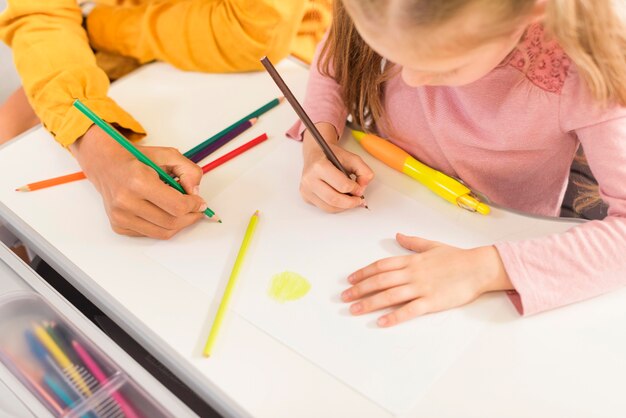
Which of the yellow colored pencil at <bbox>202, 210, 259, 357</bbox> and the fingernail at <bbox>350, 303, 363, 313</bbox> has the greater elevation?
the yellow colored pencil at <bbox>202, 210, 259, 357</bbox>

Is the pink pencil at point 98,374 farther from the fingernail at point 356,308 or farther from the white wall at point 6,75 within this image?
the white wall at point 6,75

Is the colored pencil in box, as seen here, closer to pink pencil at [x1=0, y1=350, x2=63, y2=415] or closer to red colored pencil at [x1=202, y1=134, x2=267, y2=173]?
red colored pencil at [x1=202, y1=134, x2=267, y2=173]

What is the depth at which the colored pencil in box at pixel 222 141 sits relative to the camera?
827 millimetres

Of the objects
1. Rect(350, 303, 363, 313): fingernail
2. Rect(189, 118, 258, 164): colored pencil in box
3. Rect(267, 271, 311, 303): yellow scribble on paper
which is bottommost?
Rect(350, 303, 363, 313): fingernail

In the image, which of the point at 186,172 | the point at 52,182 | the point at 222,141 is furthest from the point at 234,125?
the point at 52,182

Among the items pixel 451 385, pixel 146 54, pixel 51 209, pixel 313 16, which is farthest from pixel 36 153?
pixel 451 385

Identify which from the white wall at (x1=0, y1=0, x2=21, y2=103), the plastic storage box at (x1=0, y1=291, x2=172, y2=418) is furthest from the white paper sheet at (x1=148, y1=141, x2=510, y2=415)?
the white wall at (x1=0, y1=0, x2=21, y2=103)

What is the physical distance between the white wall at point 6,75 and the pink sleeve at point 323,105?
73 cm

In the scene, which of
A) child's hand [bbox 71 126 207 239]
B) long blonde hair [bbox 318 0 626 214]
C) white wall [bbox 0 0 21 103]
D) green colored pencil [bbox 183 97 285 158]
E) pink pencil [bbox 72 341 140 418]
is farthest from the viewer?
white wall [bbox 0 0 21 103]

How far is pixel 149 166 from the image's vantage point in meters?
0.75

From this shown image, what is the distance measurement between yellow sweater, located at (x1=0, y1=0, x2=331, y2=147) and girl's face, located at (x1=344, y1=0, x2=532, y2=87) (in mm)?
381

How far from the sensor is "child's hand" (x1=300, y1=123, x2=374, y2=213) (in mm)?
723

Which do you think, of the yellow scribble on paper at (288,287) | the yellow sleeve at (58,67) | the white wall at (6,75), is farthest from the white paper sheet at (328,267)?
the white wall at (6,75)

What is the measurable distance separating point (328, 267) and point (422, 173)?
0.18m
